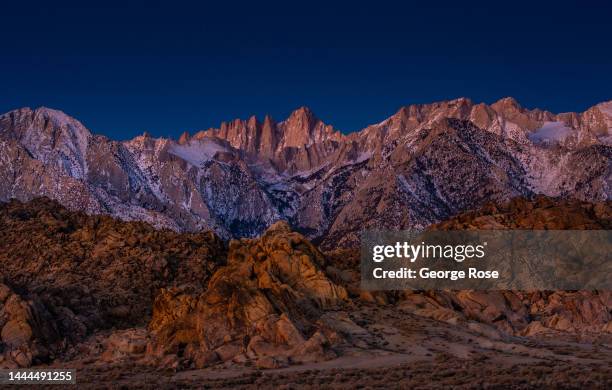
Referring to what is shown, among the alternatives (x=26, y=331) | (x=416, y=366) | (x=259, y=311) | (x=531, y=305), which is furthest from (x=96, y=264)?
(x=416, y=366)

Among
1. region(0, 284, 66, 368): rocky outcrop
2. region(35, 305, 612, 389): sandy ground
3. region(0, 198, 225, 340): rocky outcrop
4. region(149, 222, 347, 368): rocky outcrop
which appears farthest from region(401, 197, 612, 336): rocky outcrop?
region(0, 284, 66, 368): rocky outcrop

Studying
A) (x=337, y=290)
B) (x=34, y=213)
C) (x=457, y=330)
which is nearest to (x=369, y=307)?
(x=337, y=290)

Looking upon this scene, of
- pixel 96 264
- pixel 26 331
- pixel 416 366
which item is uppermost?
pixel 96 264

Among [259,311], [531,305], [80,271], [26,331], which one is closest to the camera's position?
[259,311]

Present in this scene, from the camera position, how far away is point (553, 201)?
101312 millimetres

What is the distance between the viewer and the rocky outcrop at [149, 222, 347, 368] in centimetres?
5806

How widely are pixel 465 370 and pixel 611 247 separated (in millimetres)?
43676

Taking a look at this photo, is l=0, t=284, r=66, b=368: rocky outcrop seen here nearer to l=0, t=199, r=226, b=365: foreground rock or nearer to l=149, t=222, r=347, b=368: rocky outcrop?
l=0, t=199, r=226, b=365: foreground rock

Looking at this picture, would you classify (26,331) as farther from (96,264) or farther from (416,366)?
(416,366)

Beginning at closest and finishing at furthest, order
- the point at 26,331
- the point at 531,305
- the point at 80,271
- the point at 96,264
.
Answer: the point at 26,331 < the point at 531,305 < the point at 80,271 < the point at 96,264

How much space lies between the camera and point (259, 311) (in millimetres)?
63469

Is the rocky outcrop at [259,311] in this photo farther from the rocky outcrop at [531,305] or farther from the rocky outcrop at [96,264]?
the rocky outcrop at [531,305]

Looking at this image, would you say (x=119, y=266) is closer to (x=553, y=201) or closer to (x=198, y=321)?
(x=198, y=321)

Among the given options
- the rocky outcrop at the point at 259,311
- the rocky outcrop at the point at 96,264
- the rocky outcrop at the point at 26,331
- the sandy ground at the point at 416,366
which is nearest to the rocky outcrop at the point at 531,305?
the sandy ground at the point at 416,366
